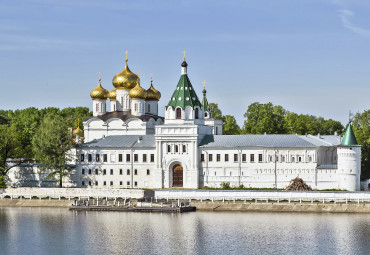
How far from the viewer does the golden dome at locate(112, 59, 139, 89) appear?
79250mm

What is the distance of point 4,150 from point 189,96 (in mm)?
16117

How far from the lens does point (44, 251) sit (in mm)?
43625

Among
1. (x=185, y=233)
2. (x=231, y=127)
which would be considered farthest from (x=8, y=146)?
(x=231, y=127)

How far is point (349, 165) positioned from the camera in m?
62.3

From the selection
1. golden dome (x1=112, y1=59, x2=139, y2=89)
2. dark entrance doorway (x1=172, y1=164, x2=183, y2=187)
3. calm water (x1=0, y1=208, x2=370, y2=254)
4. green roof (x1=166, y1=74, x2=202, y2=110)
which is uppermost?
golden dome (x1=112, y1=59, x2=139, y2=89)

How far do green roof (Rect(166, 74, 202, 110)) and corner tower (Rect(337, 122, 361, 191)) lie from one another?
43.3 feet

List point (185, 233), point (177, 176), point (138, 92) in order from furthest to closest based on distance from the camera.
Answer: point (138, 92)
point (177, 176)
point (185, 233)

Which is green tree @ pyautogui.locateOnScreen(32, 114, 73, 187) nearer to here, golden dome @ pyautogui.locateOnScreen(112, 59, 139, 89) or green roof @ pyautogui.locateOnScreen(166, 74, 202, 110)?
green roof @ pyautogui.locateOnScreen(166, 74, 202, 110)

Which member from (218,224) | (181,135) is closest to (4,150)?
(181,135)

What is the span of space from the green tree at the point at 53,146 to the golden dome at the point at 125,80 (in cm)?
1100

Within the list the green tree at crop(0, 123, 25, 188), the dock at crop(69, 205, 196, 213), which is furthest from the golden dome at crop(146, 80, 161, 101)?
the dock at crop(69, 205, 196, 213)

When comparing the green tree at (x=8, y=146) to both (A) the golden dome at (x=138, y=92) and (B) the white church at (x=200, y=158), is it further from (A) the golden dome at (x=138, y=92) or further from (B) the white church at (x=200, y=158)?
(A) the golden dome at (x=138, y=92)

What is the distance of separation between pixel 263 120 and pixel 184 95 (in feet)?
60.3

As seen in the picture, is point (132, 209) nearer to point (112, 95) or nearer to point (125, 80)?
point (125, 80)
